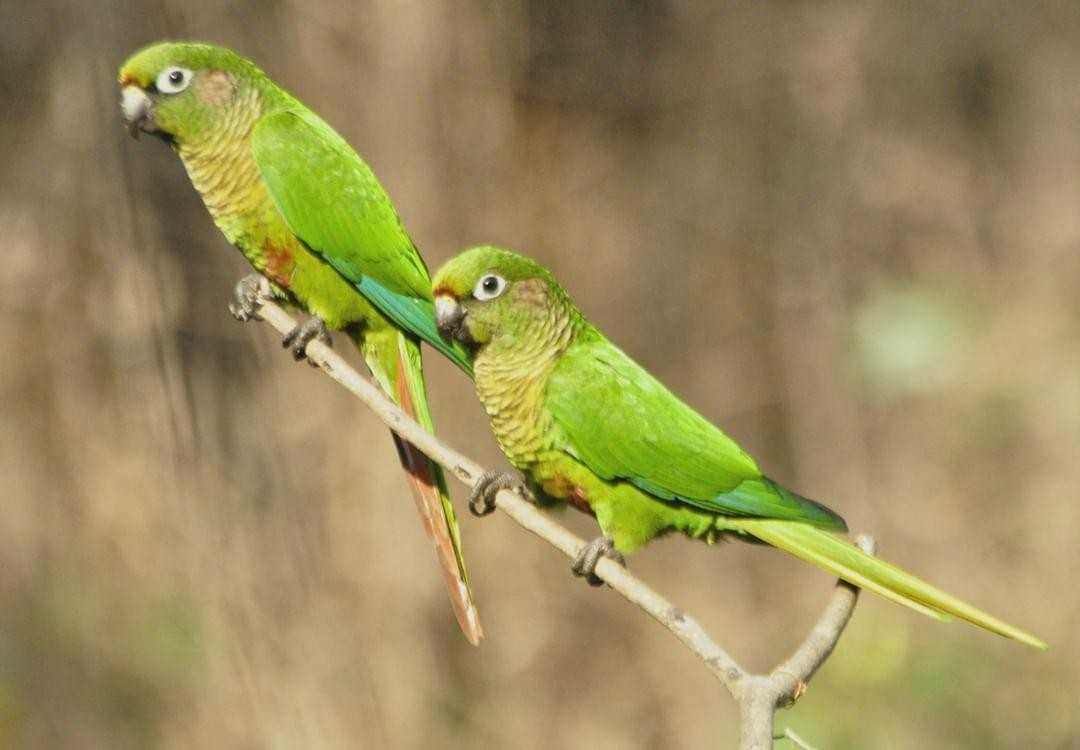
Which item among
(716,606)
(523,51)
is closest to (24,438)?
(523,51)

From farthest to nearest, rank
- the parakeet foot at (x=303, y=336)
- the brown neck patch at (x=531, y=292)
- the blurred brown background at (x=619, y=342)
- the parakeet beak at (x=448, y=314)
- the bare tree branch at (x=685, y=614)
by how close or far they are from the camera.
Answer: the blurred brown background at (x=619, y=342), the parakeet foot at (x=303, y=336), the brown neck patch at (x=531, y=292), the parakeet beak at (x=448, y=314), the bare tree branch at (x=685, y=614)

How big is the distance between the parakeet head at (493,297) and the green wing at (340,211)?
8.0 inches

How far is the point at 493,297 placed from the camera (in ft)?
8.03

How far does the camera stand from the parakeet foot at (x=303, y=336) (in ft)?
9.19

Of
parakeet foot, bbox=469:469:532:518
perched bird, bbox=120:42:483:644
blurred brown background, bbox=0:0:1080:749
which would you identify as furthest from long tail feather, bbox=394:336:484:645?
blurred brown background, bbox=0:0:1080:749

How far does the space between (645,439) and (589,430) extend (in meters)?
0.12

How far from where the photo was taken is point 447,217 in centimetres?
612

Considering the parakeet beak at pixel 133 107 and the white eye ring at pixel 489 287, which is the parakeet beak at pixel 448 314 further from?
the parakeet beak at pixel 133 107

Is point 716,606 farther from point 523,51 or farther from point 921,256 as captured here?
point 523,51

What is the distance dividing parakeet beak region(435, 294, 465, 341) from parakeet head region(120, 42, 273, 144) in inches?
31.4

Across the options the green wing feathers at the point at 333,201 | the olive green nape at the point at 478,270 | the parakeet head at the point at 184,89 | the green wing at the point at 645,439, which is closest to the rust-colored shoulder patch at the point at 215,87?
the parakeet head at the point at 184,89

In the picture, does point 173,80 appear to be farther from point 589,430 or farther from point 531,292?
point 589,430

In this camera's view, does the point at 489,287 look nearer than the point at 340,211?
Yes

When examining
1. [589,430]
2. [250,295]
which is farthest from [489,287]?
[250,295]
